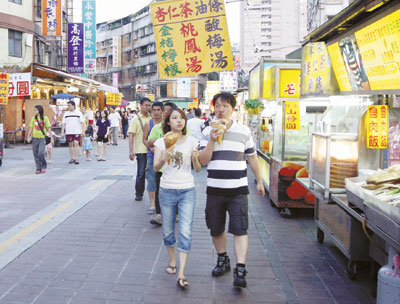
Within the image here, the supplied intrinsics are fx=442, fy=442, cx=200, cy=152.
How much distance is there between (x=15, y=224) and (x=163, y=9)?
4.09 meters

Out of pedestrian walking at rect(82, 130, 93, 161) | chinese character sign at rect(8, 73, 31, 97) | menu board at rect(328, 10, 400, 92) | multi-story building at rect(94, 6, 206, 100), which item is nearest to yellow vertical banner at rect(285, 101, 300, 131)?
menu board at rect(328, 10, 400, 92)

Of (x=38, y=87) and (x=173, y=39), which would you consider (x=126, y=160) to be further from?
(x=38, y=87)

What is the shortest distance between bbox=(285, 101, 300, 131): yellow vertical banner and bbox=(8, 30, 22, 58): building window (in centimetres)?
1839

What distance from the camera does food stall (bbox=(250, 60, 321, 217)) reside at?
7.50m

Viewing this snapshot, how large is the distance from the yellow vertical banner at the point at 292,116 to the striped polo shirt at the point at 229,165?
11.4 feet

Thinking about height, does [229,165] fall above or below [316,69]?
below

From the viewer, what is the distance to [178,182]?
4445 millimetres

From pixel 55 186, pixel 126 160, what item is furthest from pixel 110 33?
pixel 55 186

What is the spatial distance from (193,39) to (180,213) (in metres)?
3.58

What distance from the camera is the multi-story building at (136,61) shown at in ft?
185

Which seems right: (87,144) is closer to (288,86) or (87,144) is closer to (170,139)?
(288,86)

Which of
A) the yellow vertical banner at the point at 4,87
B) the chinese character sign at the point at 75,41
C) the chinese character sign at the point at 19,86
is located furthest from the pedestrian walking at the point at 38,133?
the chinese character sign at the point at 75,41

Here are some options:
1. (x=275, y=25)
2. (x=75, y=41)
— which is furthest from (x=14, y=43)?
(x=275, y=25)

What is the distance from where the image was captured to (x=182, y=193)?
14.6 ft
